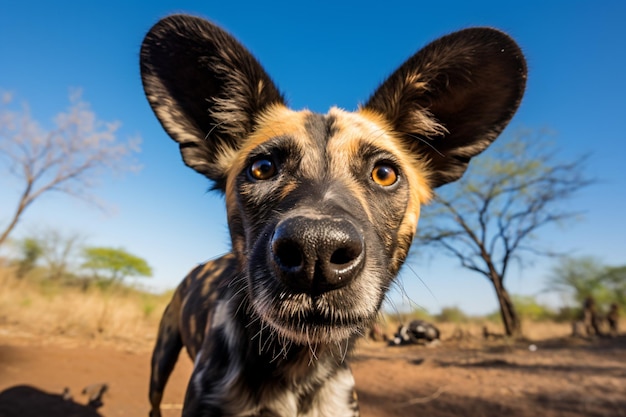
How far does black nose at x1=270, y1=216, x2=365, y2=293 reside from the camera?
1302mm

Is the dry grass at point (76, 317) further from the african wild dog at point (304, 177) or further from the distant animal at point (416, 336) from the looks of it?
the distant animal at point (416, 336)

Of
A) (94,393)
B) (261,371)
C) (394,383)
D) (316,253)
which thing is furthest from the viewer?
(394,383)

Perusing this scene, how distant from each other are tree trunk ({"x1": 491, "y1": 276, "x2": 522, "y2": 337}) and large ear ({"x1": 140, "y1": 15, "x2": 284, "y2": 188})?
18.5 metres

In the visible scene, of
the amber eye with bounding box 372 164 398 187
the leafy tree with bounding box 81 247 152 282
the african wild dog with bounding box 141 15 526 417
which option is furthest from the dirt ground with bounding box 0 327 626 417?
the leafy tree with bounding box 81 247 152 282

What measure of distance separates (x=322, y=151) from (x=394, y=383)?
20.4ft

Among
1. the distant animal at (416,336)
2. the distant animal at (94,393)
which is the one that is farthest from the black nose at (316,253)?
the distant animal at (416,336)

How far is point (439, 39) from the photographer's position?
96.7 inches

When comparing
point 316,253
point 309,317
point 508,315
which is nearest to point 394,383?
point 309,317

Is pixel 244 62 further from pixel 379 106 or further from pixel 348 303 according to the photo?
pixel 348 303

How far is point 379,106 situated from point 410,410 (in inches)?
177

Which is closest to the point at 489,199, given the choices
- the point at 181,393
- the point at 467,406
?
the point at 467,406

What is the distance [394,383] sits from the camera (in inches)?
272

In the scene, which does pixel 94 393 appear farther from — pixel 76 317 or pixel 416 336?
pixel 416 336

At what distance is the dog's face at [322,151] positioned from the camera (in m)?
1.46
